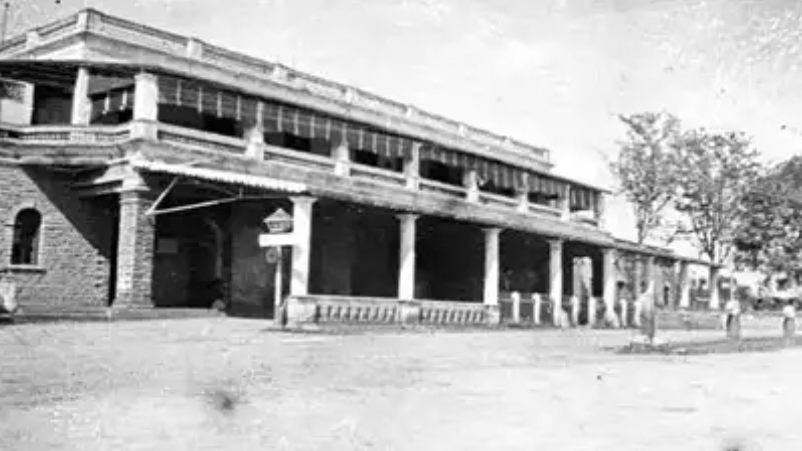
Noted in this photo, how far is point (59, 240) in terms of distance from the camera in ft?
63.1

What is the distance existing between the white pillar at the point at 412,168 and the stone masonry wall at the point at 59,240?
8.47m

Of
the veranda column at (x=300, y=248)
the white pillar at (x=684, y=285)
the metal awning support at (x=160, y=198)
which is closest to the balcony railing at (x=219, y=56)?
the metal awning support at (x=160, y=198)

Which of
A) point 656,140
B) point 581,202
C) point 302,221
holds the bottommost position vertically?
point 302,221

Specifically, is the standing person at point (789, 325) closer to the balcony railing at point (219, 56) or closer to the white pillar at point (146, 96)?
the balcony railing at point (219, 56)

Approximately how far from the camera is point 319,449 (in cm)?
519

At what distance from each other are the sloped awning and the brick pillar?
0.73m

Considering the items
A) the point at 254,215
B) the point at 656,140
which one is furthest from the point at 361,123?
the point at 656,140

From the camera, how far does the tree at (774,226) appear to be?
4172cm

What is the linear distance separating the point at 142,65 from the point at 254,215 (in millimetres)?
4641

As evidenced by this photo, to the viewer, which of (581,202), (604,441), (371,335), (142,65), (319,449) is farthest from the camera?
(581,202)

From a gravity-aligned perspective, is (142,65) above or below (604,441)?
above

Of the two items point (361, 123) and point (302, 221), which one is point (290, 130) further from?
point (302, 221)

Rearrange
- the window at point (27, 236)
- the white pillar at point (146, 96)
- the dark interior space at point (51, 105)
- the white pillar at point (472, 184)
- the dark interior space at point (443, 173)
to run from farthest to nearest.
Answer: the dark interior space at point (443, 173) < the white pillar at point (472, 184) < the dark interior space at point (51, 105) < the window at point (27, 236) < the white pillar at point (146, 96)

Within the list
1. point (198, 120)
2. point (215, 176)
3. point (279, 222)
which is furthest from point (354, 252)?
point (279, 222)
